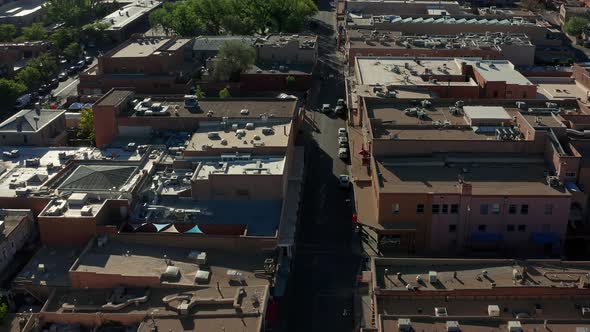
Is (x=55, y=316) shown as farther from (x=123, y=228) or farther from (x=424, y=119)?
(x=424, y=119)

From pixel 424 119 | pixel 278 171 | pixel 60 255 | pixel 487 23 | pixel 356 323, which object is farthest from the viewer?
pixel 487 23

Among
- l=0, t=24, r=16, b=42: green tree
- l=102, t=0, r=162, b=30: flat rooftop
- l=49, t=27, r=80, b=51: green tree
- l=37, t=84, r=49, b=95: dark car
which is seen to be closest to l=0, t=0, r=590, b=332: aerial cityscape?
l=37, t=84, r=49, b=95: dark car

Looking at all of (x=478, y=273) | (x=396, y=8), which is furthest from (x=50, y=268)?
(x=396, y=8)

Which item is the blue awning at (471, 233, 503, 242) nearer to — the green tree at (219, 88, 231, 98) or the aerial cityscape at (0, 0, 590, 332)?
the aerial cityscape at (0, 0, 590, 332)

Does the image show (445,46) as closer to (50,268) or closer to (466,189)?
(466,189)

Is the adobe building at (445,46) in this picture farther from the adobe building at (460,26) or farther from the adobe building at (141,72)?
the adobe building at (141,72)

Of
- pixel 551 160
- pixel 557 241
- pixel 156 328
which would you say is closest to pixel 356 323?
pixel 156 328
